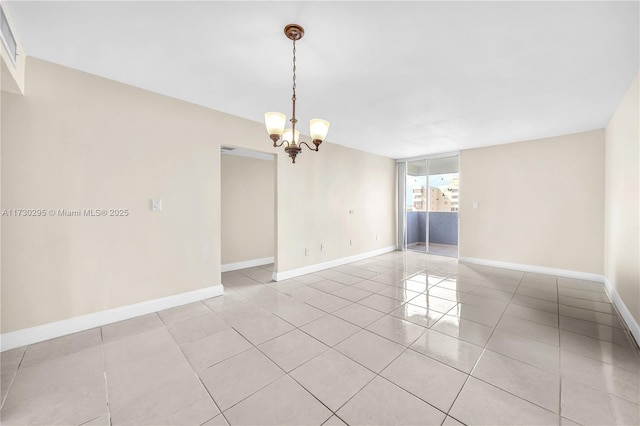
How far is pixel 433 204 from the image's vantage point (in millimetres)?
7082

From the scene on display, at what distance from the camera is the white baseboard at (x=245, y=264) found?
5.10m

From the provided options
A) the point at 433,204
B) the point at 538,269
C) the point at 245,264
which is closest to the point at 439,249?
the point at 433,204

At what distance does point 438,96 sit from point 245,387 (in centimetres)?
357

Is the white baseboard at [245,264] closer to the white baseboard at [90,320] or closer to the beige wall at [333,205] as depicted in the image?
the beige wall at [333,205]

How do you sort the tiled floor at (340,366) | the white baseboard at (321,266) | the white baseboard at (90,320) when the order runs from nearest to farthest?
the tiled floor at (340,366)
the white baseboard at (90,320)
the white baseboard at (321,266)

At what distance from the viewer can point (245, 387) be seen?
1805 millimetres

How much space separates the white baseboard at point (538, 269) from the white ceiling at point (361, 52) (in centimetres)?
278

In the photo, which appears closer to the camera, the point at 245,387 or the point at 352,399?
the point at 352,399

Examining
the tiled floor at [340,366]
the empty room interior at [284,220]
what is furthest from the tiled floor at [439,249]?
the tiled floor at [340,366]

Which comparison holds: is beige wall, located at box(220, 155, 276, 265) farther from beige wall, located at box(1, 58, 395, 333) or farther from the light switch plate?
the light switch plate

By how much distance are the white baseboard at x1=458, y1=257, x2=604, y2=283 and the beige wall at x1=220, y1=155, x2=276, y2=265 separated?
468 centimetres

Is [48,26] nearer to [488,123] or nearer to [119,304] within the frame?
[119,304]

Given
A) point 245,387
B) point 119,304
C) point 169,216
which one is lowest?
point 245,387

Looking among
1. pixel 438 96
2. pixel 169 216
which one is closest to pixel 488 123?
pixel 438 96
